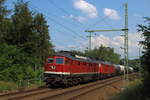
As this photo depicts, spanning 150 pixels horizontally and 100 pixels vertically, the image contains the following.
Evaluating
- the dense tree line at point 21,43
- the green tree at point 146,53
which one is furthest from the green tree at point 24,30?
the green tree at point 146,53

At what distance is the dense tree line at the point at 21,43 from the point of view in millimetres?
28359

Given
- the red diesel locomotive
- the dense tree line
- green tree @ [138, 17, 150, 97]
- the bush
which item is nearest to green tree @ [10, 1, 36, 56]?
the dense tree line

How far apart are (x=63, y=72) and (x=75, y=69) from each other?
2.95 metres

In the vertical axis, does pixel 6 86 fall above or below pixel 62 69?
below

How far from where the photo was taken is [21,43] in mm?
36406

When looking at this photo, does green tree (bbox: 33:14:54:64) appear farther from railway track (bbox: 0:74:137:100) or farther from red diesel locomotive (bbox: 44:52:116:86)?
railway track (bbox: 0:74:137:100)

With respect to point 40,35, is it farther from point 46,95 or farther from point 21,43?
point 46,95

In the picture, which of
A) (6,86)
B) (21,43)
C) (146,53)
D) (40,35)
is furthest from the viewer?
(40,35)

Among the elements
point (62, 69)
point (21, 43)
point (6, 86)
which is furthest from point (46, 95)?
point (21, 43)

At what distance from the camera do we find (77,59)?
30.8m

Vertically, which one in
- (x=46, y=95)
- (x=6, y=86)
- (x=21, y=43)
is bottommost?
(x=46, y=95)

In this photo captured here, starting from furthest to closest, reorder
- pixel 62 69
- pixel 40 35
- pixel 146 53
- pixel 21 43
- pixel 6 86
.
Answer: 1. pixel 40 35
2. pixel 21 43
3. pixel 62 69
4. pixel 6 86
5. pixel 146 53

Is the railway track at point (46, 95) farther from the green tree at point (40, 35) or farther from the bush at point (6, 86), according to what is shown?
the green tree at point (40, 35)

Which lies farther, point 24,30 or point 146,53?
point 24,30
